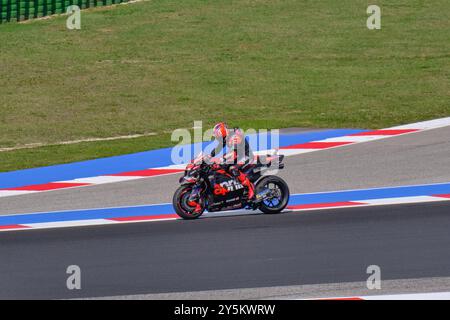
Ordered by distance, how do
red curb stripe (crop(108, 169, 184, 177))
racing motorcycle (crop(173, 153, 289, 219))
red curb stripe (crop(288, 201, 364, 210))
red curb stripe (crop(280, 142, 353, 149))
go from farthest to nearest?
red curb stripe (crop(280, 142, 353, 149)) → red curb stripe (crop(108, 169, 184, 177)) → red curb stripe (crop(288, 201, 364, 210)) → racing motorcycle (crop(173, 153, 289, 219))

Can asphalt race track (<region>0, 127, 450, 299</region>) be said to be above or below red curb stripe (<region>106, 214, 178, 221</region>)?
below

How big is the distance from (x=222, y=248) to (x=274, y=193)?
7.38ft

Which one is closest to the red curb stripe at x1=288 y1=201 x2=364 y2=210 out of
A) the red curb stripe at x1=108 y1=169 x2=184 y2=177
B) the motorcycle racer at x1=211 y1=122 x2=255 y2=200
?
the motorcycle racer at x1=211 y1=122 x2=255 y2=200

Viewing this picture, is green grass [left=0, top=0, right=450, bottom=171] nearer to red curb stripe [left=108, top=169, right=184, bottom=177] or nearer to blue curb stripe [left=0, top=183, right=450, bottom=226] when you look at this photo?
red curb stripe [left=108, top=169, right=184, bottom=177]

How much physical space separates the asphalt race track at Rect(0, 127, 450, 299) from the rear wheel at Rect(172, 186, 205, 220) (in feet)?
0.45

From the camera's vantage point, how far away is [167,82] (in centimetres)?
2805

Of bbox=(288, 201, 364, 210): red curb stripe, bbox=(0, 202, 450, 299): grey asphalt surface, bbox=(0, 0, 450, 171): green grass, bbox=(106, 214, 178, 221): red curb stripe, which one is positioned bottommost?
bbox=(0, 202, 450, 299): grey asphalt surface

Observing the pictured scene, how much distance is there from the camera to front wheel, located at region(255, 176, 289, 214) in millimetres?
15578

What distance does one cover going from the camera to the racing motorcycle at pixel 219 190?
15375mm

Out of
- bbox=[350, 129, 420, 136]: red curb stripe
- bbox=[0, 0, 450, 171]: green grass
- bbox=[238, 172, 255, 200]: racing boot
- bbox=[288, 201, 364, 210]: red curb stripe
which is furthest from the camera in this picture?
bbox=[0, 0, 450, 171]: green grass

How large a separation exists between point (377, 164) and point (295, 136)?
2.95 meters

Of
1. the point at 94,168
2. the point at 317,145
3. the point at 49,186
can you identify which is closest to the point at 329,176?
the point at 317,145

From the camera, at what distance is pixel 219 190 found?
15.5m

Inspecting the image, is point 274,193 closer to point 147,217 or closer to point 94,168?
point 147,217
